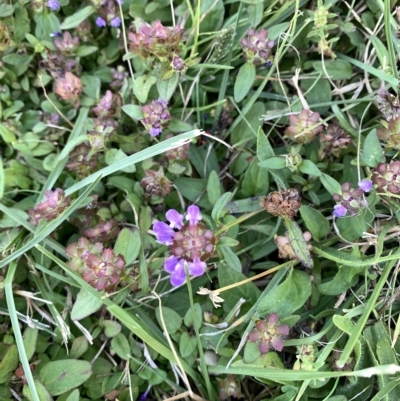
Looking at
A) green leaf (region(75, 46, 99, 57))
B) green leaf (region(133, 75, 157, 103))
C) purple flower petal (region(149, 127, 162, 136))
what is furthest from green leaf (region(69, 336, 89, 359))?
green leaf (region(75, 46, 99, 57))

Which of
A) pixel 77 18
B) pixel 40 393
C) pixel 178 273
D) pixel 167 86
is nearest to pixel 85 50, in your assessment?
pixel 77 18

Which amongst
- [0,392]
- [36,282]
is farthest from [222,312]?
[0,392]

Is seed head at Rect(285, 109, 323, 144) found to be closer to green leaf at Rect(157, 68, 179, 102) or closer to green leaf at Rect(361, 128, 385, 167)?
green leaf at Rect(361, 128, 385, 167)

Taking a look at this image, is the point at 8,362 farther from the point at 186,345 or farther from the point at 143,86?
the point at 143,86

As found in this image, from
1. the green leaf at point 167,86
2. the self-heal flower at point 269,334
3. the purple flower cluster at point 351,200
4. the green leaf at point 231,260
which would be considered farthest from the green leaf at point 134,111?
the self-heal flower at point 269,334

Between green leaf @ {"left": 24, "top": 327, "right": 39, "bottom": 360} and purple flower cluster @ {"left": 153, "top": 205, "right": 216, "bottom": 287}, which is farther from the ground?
purple flower cluster @ {"left": 153, "top": 205, "right": 216, "bottom": 287}
